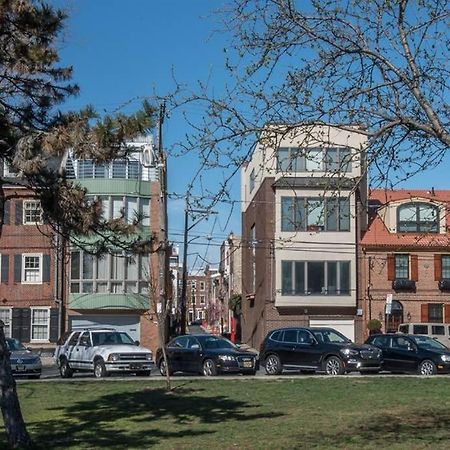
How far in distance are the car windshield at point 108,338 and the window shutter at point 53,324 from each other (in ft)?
59.7

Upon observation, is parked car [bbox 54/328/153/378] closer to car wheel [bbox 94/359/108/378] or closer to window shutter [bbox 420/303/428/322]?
car wheel [bbox 94/359/108/378]

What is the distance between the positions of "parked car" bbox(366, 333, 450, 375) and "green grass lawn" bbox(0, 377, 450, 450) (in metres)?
5.72

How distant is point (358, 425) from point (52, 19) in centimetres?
785

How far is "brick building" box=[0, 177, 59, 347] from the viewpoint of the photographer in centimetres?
4766

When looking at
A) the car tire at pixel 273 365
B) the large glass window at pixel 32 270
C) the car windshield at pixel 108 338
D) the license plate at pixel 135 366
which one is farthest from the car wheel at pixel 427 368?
the large glass window at pixel 32 270

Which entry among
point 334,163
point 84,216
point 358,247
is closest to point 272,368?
point 84,216

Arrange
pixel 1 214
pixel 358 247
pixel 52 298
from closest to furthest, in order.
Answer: pixel 1 214 < pixel 52 298 < pixel 358 247

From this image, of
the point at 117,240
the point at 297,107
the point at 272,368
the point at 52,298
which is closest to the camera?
the point at 297,107

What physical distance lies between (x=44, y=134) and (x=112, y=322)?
36809 millimetres

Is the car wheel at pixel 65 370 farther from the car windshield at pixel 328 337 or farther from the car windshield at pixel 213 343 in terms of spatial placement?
the car windshield at pixel 328 337

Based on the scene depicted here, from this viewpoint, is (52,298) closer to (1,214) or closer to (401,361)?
(401,361)

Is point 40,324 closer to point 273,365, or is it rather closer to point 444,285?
point 273,365

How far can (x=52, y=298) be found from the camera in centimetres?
4794

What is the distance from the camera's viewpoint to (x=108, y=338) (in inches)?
1174
